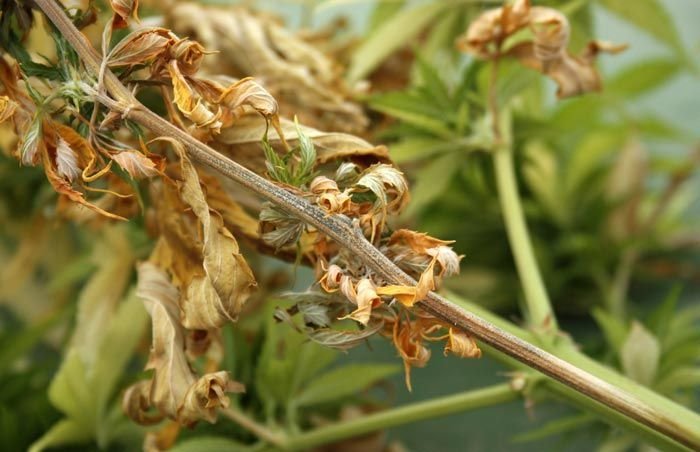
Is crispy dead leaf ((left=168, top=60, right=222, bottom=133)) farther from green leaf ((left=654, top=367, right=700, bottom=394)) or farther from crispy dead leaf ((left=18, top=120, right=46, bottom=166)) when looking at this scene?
green leaf ((left=654, top=367, right=700, bottom=394))

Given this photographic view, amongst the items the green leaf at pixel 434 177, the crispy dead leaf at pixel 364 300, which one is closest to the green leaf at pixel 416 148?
the green leaf at pixel 434 177

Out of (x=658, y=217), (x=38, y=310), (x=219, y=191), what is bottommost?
(x=38, y=310)

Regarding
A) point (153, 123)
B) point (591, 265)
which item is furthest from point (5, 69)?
point (591, 265)

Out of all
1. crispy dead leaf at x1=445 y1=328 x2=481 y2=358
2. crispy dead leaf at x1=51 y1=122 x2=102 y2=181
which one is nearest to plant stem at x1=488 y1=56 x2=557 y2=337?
crispy dead leaf at x1=445 y1=328 x2=481 y2=358

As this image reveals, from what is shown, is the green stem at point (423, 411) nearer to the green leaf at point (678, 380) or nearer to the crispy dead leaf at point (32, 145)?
the green leaf at point (678, 380)

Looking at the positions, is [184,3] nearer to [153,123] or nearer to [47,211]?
[47,211]

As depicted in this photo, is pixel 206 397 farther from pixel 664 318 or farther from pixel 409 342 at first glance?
pixel 664 318
